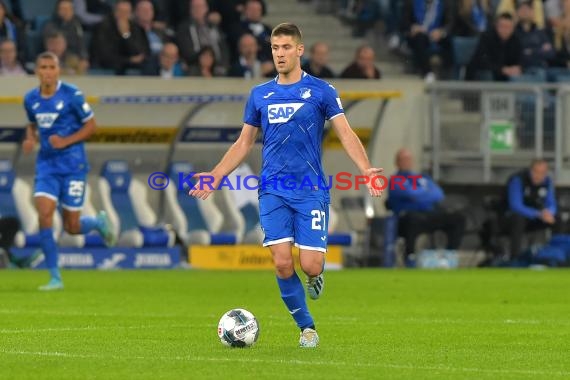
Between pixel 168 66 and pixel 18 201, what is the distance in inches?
116

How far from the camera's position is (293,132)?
1084 cm

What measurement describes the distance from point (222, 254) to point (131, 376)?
14633 mm

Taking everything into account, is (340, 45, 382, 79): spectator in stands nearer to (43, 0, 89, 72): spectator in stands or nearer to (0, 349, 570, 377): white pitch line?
(43, 0, 89, 72): spectator in stands

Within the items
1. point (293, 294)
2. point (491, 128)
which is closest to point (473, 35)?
point (491, 128)

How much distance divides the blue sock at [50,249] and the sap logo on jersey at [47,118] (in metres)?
1.12

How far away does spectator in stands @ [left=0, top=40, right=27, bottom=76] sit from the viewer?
74.9 feet

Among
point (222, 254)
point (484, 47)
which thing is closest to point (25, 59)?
point (222, 254)

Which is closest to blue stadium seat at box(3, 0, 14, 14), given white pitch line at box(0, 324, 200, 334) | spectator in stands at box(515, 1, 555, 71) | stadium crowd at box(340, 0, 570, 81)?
stadium crowd at box(340, 0, 570, 81)

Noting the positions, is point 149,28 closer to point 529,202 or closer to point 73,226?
point 529,202

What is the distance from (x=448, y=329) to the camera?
12898 millimetres

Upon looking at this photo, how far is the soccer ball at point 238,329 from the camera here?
10.8m

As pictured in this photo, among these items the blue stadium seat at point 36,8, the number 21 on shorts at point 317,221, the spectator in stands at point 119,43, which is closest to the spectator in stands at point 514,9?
the spectator in stands at point 119,43

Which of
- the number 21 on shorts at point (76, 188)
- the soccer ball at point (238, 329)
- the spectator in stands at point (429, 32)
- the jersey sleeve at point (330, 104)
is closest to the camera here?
the soccer ball at point (238, 329)

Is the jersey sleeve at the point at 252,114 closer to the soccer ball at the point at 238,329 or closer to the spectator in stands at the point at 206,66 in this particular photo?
the soccer ball at the point at 238,329
